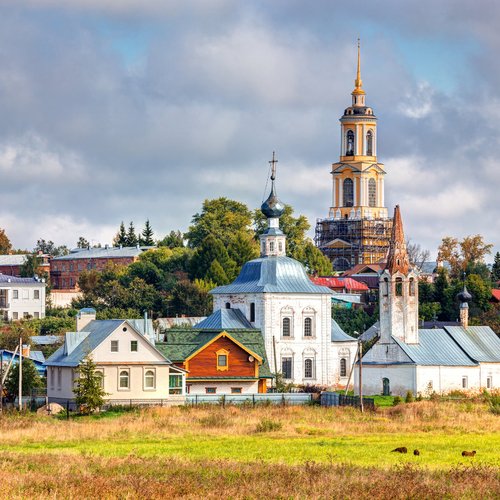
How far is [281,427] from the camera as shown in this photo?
50.5 m

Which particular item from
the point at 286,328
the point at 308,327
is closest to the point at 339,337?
the point at 308,327

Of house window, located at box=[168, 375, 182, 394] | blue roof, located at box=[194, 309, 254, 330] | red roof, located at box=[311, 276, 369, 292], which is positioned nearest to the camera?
→ house window, located at box=[168, 375, 182, 394]

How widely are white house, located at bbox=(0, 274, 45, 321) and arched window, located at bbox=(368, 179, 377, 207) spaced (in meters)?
45.0

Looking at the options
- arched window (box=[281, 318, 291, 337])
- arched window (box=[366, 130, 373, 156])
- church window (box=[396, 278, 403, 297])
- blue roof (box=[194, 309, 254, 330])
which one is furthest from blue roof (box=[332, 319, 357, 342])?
arched window (box=[366, 130, 373, 156])

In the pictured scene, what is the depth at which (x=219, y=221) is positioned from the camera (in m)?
133

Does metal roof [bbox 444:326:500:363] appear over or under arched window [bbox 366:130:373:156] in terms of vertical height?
under

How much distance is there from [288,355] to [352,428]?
27.7m

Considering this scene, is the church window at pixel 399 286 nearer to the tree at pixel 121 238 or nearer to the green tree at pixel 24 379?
the green tree at pixel 24 379

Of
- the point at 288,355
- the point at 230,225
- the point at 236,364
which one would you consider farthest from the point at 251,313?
the point at 230,225

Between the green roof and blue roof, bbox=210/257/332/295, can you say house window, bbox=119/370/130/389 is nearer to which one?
the green roof

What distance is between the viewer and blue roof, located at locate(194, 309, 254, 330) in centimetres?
7700

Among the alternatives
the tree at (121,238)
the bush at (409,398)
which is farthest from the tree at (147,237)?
the bush at (409,398)

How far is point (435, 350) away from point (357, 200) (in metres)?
80.4

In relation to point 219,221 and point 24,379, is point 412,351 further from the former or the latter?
point 219,221
